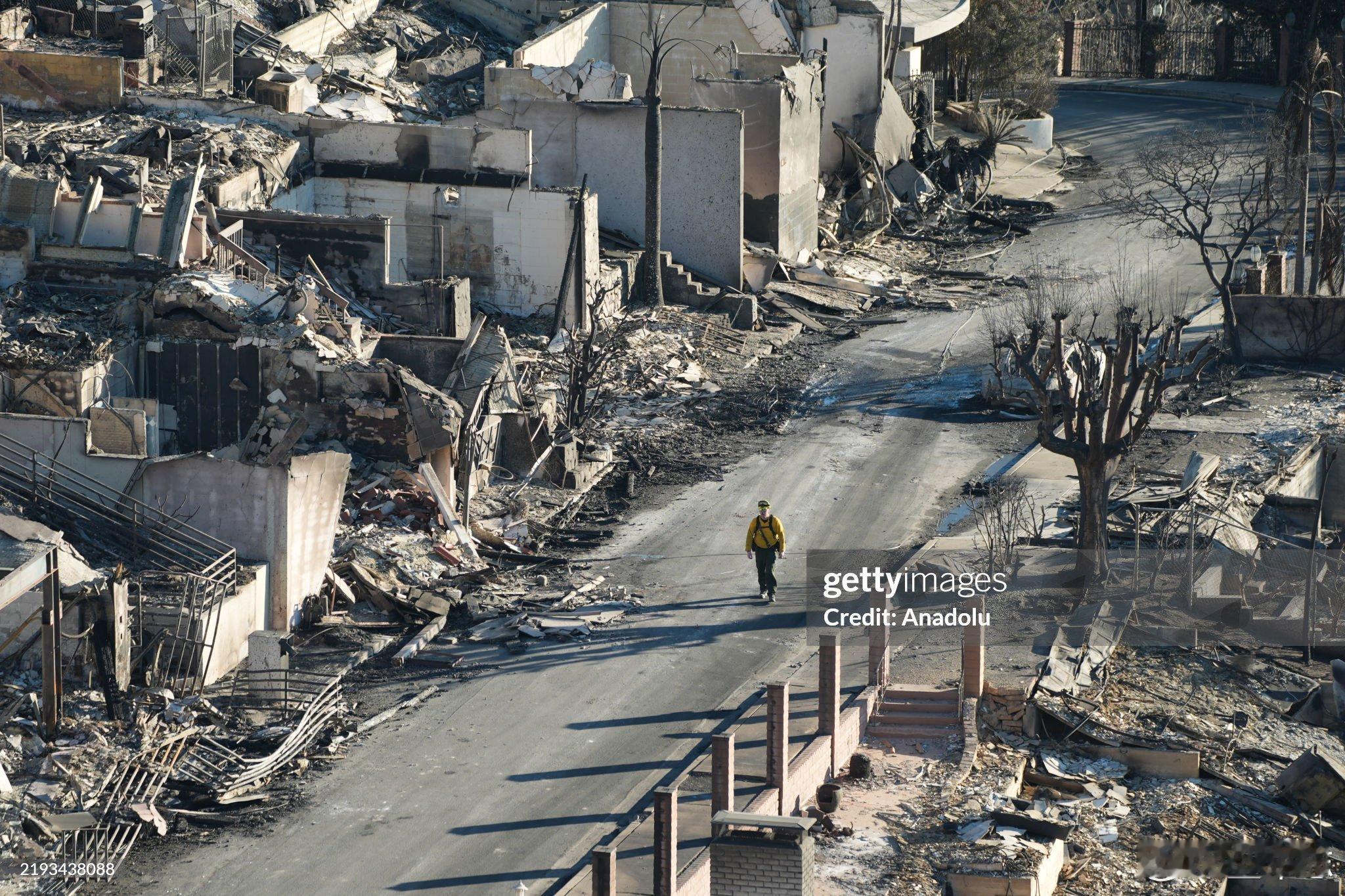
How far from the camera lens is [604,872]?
16.6 meters

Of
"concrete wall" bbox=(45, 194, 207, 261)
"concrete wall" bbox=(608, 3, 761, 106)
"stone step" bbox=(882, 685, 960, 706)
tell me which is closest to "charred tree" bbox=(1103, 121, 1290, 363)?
"concrete wall" bbox=(608, 3, 761, 106)

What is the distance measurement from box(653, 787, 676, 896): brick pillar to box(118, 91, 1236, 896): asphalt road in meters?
1.86

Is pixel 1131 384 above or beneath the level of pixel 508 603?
above

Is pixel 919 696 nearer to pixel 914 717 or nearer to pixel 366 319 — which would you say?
pixel 914 717

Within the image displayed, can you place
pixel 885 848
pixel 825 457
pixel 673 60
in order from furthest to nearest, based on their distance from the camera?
pixel 673 60, pixel 825 457, pixel 885 848

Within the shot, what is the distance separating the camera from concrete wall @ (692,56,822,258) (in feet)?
130

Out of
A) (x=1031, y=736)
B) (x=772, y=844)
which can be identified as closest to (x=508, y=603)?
(x=1031, y=736)

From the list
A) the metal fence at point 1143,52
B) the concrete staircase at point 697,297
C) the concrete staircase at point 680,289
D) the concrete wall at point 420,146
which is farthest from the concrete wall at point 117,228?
the metal fence at point 1143,52

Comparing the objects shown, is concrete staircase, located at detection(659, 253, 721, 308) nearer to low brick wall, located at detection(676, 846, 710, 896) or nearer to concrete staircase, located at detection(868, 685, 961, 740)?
concrete staircase, located at detection(868, 685, 961, 740)

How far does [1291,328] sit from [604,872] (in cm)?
2378

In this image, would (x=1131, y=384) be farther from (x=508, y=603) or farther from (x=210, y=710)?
(x=210, y=710)

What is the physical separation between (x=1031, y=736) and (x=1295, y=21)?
1530 inches

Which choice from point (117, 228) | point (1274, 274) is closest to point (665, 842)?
point (117, 228)

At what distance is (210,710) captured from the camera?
21.6 m
